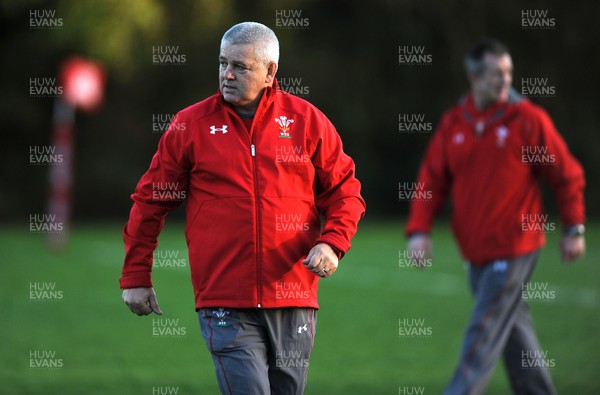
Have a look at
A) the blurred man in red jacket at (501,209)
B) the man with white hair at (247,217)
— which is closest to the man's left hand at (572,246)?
the blurred man in red jacket at (501,209)

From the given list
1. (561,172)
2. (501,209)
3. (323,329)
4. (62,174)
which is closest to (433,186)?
(501,209)

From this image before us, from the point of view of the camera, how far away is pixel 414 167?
102 feet

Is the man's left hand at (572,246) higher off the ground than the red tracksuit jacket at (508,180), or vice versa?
the red tracksuit jacket at (508,180)

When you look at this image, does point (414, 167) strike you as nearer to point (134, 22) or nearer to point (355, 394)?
point (134, 22)

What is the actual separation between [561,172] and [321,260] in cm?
275

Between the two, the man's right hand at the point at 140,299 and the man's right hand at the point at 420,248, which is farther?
the man's right hand at the point at 420,248

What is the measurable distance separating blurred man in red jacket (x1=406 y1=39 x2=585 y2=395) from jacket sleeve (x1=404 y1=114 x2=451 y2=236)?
0.09 feet

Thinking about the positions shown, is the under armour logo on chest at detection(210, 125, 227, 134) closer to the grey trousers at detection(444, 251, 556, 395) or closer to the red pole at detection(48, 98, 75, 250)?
the grey trousers at detection(444, 251, 556, 395)

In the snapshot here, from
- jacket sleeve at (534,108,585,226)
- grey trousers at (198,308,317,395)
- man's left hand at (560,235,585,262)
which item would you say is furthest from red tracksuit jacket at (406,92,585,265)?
grey trousers at (198,308,317,395)

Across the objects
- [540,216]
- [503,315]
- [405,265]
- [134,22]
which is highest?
[134,22]

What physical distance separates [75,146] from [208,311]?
83.8ft

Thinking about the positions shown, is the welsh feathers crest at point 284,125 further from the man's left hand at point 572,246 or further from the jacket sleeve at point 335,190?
the man's left hand at point 572,246

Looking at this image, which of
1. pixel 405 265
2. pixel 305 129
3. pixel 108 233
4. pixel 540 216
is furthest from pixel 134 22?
pixel 305 129

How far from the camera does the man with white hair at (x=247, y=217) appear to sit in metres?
5.28
